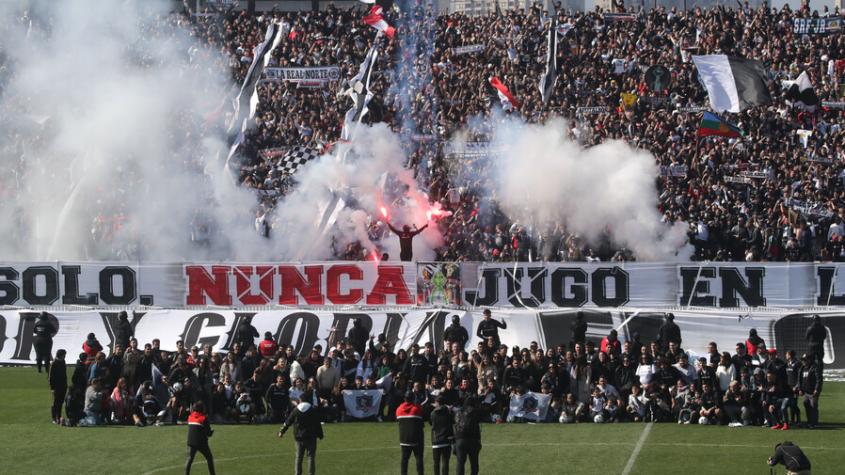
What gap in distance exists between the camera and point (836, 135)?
118ft

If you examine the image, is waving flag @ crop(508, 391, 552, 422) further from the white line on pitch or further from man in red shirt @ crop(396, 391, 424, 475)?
man in red shirt @ crop(396, 391, 424, 475)

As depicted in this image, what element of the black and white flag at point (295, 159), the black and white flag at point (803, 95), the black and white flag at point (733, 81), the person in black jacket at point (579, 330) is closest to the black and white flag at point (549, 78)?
the black and white flag at point (733, 81)

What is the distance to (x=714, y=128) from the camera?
35719 mm

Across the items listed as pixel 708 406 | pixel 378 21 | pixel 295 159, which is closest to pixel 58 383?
pixel 708 406

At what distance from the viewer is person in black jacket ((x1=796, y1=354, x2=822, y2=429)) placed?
20484mm

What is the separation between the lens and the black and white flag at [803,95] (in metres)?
37.6

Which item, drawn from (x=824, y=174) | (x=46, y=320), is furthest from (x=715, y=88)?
(x=46, y=320)

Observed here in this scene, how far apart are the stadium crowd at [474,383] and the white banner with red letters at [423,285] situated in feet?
14.8

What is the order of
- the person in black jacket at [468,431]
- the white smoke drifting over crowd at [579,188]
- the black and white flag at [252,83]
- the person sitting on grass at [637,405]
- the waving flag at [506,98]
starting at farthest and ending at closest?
the waving flag at [506,98] < the black and white flag at [252,83] < the white smoke drifting over crowd at [579,188] < the person sitting on grass at [637,405] < the person in black jacket at [468,431]

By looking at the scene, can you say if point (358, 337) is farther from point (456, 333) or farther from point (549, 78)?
point (549, 78)

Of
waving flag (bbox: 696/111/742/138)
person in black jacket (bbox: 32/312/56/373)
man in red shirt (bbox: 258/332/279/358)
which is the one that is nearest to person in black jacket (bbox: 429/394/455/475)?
man in red shirt (bbox: 258/332/279/358)

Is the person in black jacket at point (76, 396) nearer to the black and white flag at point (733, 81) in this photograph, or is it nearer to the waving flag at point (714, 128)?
the waving flag at point (714, 128)

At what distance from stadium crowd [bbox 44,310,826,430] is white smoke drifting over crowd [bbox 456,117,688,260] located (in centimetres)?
903

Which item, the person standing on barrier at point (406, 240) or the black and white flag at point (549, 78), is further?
the black and white flag at point (549, 78)
